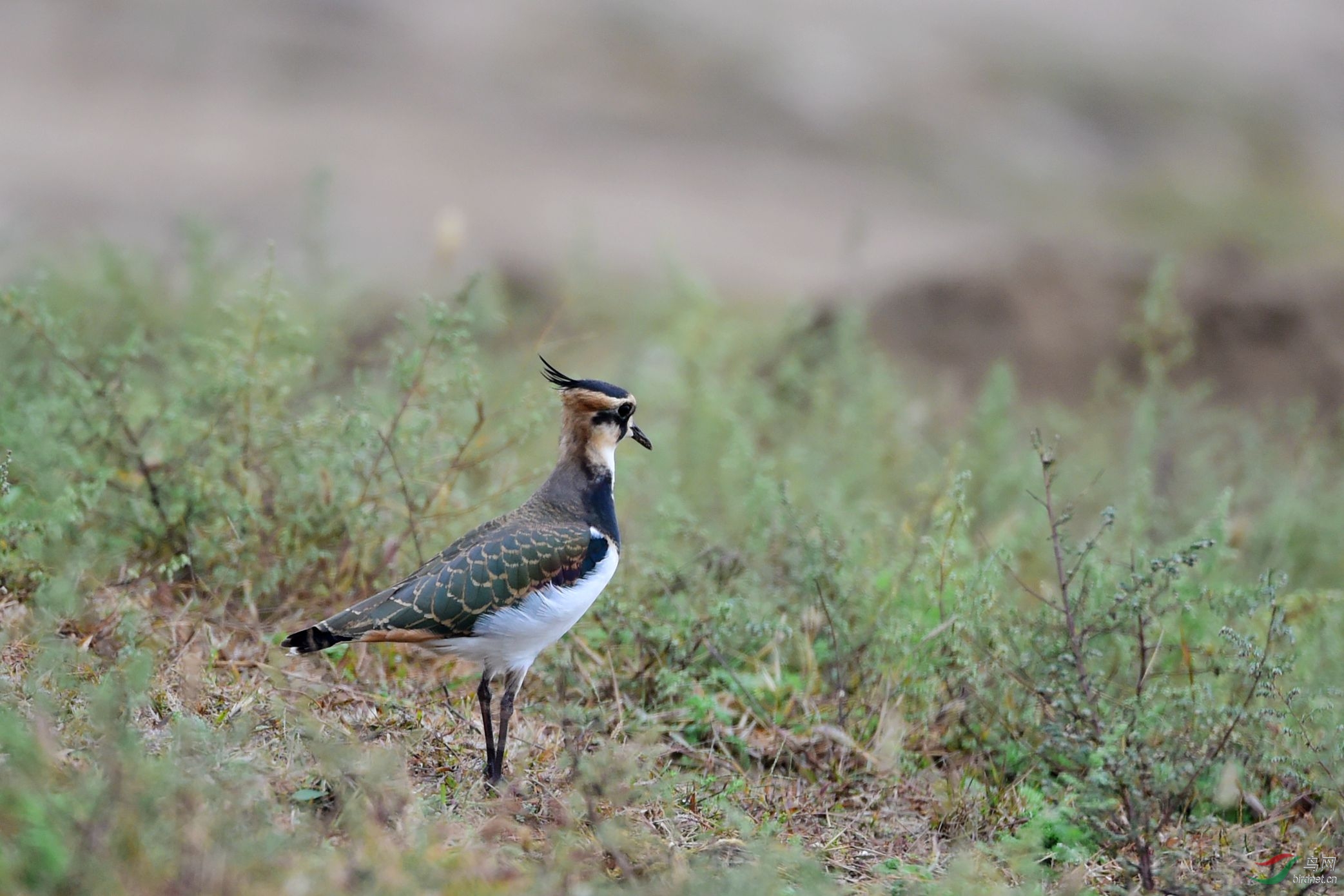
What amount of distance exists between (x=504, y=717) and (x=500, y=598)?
424mm

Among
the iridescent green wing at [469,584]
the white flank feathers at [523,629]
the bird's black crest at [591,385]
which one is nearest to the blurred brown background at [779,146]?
the bird's black crest at [591,385]

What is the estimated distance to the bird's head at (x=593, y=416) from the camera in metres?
5.41

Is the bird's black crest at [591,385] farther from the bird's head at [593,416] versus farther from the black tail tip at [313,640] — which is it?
the black tail tip at [313,640]

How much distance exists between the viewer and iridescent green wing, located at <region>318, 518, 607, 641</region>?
4805mm

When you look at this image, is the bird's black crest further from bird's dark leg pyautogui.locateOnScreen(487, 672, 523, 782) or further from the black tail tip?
the black tail tip

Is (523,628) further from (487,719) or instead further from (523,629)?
(487,719)

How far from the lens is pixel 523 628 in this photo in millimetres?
4914

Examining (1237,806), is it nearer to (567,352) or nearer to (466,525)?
(466,525)

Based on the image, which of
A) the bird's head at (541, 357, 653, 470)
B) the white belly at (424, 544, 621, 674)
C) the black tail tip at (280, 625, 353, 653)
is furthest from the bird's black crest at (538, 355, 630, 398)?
the black tail tip at (280, 625, 353, 653)

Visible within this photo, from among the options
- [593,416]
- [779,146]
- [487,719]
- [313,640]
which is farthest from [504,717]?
[779,146]

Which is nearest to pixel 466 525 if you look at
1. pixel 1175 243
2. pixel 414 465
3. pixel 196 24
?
pixel 414 465

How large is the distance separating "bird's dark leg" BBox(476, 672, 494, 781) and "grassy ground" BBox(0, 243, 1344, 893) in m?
0.10

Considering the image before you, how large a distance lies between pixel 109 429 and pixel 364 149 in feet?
49.1

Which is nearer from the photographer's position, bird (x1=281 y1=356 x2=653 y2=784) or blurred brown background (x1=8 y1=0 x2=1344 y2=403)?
bird (x1=281 y1=356 x2=653 y2=784)
